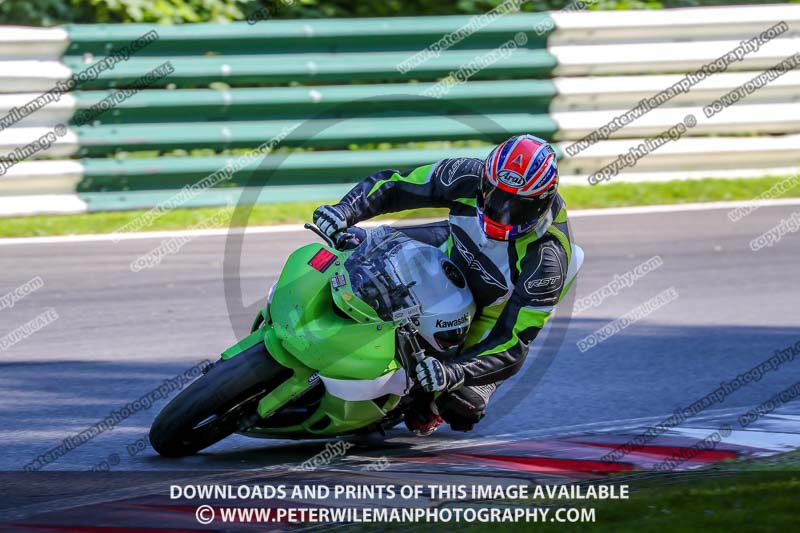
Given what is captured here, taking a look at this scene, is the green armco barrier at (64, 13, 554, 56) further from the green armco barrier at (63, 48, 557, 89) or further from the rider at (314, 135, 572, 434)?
the rider at (314, 135, 572, 434)

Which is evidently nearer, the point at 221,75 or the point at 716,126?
the point at 221,75

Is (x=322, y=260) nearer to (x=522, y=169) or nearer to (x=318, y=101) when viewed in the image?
(x=522, y=169)

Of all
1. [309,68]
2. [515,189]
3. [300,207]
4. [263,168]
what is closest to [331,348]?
[515,189]

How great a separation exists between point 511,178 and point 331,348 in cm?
103

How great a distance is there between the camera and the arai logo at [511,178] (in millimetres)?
4977

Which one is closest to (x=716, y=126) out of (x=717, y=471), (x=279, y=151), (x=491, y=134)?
(x=491, y=134)

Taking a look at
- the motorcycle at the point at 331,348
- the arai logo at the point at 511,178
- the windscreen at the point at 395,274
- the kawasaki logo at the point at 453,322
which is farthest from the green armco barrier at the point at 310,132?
the arai logo at the point at 511,178

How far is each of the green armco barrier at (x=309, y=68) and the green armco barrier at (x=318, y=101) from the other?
10 cm

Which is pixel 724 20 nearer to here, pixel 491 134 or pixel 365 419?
pixel 491 134

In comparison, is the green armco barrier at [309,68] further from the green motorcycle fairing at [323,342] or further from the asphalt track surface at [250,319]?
the green motorcycle fairing at [323,342]

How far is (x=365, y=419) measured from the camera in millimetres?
5078

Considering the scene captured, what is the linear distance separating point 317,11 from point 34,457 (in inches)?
376

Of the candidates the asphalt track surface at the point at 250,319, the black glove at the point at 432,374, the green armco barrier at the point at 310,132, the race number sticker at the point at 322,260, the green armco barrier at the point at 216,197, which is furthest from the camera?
the green armco barrier at the point at 310,132

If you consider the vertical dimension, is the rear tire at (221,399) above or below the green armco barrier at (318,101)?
above
